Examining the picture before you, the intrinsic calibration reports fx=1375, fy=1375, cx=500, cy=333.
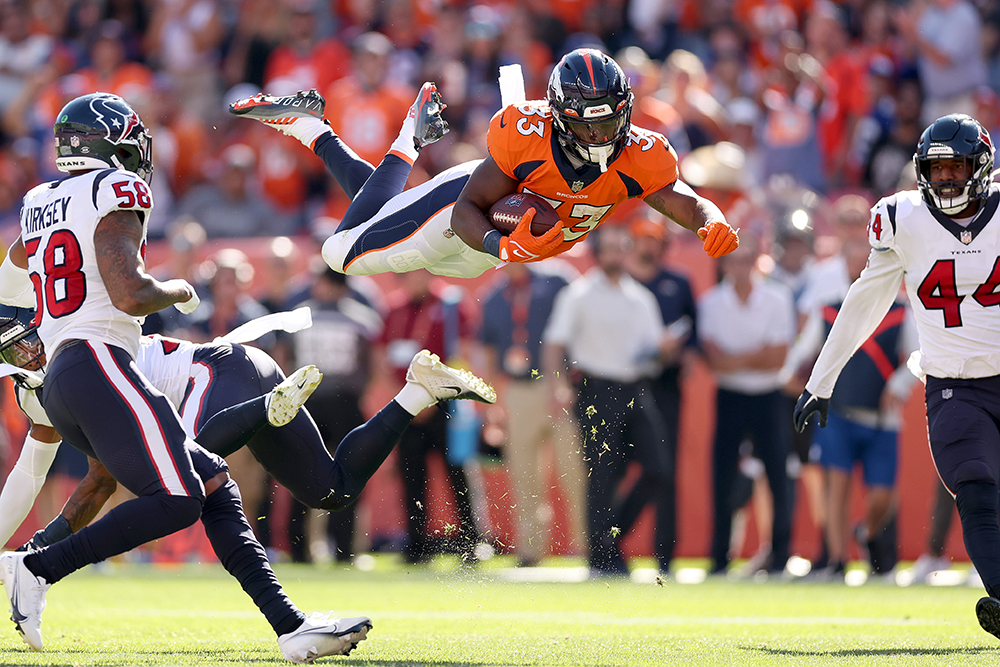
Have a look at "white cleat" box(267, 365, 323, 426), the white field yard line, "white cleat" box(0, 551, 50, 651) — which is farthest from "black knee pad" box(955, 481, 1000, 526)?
"white cleat" box(0, 551, 50, 651)

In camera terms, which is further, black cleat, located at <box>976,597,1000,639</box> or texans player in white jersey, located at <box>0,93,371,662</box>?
black cleat, located at <box>976,597,1000,639</box>

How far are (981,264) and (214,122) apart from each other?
8.42 metres

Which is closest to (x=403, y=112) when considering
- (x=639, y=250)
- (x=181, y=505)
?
(x=639, y=250)

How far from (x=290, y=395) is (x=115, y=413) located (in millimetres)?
782

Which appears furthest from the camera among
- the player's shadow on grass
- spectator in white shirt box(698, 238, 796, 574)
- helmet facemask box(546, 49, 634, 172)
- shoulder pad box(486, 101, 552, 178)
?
spectator in white shirt box(698, 238, 796, 574)

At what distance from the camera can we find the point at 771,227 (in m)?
9.49

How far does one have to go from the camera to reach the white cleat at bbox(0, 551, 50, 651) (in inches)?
175

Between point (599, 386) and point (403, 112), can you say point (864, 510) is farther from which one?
point (403, 112)

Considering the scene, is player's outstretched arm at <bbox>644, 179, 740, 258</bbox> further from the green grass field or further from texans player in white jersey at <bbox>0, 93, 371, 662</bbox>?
texans player in white jersey at <bbox>0, 93, 371, 662</bbox>

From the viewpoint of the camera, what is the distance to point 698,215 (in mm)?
5461

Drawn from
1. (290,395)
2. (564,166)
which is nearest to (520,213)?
(564,166)

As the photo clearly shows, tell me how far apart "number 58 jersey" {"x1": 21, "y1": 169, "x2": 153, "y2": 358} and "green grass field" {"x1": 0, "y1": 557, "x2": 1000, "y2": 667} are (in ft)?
3.61

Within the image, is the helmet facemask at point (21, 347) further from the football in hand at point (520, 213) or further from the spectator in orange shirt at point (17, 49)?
the spectator in orange shirt at point (17, 49)

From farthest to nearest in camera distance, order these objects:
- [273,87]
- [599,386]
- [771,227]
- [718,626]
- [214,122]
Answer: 1. [214,122]
2. [273,87]
3. [771,227]
4. [599,386]
5. [718,626]
